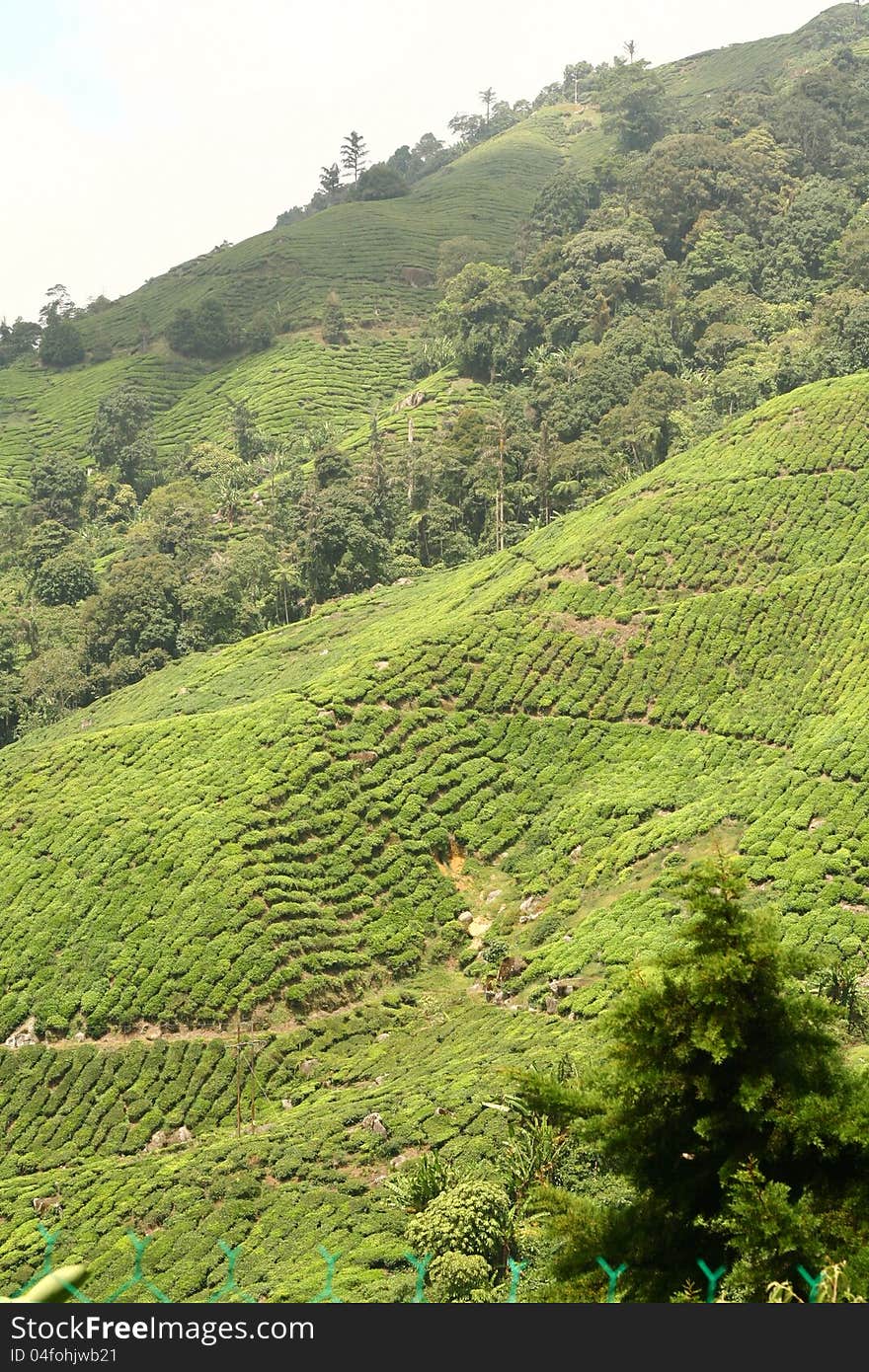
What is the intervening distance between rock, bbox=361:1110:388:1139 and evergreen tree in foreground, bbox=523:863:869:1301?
18.4 meters

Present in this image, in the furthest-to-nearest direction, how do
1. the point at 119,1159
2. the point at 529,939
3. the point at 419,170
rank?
1. the point at 419,170
2. the point at 529,939
3. the point at 119,1159

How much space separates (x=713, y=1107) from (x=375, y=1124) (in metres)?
19.6

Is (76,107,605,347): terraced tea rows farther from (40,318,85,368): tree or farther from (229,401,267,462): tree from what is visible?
(229,401,267,462): tree

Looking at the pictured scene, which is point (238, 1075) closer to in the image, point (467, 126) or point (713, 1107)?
point (713, 1107)

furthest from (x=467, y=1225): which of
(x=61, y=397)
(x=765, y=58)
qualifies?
(x=765, y=58)

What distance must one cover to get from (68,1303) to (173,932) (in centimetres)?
3407

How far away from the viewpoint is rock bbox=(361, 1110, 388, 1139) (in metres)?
29.5

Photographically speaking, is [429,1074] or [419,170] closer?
[429,1074]

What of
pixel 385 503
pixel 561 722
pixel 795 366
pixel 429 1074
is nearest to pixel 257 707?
pixel 561 722

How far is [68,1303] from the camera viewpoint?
6668mm

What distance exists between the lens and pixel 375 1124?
29844mm

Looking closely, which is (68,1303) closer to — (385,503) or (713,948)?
(713,948)

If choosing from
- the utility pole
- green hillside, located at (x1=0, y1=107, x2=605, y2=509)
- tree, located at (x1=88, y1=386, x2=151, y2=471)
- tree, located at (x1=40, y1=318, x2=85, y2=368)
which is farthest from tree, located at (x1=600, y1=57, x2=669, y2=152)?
the utility pole

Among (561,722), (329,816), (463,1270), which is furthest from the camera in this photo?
(561,722)
